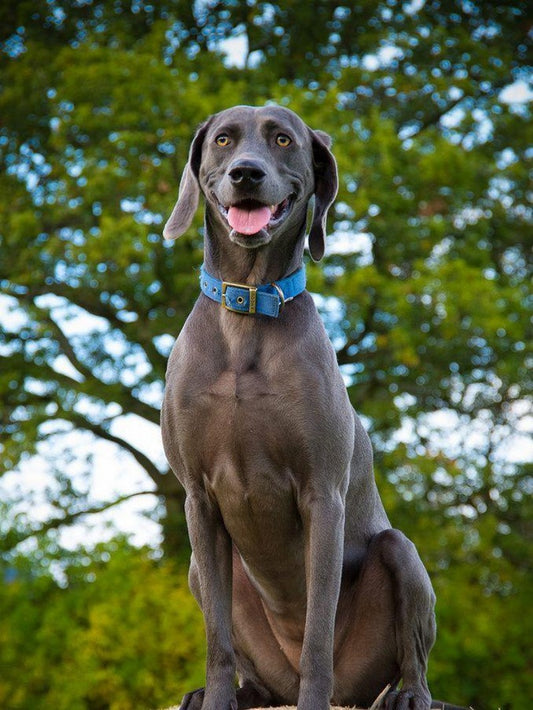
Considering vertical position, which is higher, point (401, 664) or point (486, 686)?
point (401, 664)

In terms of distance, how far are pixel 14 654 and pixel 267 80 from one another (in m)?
8.74

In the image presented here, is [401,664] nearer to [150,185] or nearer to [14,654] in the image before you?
[150,185]

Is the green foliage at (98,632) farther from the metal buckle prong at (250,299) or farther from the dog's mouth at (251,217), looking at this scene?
the dog's mouth at (251,217)

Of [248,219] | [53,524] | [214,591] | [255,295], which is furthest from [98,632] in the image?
[248,219]

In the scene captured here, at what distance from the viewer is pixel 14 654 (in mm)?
13039

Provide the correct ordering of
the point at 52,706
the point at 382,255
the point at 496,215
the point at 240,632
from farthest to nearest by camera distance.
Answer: the point at 496,215 → the point at 382,255 → the point at 52,706 → the point at 240,632

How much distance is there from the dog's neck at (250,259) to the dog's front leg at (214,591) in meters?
0.86

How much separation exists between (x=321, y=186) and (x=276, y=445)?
116 cm

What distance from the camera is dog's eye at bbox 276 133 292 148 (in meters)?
3.77

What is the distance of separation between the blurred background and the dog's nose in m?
7.54

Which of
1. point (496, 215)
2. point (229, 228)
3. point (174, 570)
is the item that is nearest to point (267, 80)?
point (496, 215)

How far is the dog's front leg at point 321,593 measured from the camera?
348 centimetres

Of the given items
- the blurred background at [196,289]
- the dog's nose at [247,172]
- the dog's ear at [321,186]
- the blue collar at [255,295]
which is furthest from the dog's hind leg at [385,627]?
the blurred background at [196,289]

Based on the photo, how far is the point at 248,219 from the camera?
3586mm
